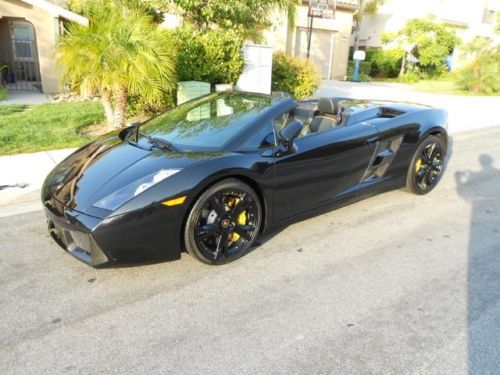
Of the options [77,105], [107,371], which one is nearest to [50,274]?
[107,371]

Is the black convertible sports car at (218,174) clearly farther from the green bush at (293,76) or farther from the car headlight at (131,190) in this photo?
the green bush at (293,76)

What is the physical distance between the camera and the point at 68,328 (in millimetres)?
2678

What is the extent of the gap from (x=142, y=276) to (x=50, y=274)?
2.27 feet

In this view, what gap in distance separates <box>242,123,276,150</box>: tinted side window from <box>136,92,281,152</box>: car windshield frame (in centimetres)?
10

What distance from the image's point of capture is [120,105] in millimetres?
7656

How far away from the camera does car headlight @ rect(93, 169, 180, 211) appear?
117 inches

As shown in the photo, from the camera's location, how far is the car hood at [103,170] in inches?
124

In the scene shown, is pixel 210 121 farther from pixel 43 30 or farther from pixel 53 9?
pixel 43 30

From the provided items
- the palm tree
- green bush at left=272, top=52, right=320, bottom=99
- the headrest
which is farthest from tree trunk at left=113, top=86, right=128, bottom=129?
green bush at left=272, top=52, right=320, bottom=99

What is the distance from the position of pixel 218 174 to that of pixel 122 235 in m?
0.82

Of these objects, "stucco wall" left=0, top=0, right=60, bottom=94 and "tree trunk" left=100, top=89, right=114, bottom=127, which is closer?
"tree trunk" left=100, top=89, right=114, bottom=127

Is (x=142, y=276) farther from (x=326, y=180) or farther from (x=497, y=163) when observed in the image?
(x=497, y=163)

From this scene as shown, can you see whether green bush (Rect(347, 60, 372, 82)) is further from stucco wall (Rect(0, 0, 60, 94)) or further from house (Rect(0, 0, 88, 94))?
stucco wall (Rect(0, 0, 60, 94))

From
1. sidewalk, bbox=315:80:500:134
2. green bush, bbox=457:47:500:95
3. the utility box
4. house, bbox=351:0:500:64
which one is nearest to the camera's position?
the utility box
